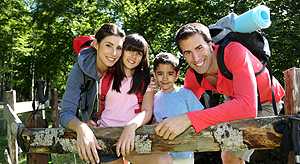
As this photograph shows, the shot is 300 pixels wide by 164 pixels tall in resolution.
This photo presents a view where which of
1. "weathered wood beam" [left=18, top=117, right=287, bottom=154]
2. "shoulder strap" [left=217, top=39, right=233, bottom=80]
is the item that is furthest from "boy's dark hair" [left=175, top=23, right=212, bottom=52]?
"weathered wood beam" [left=18, top=117, right=287, bottom=154]

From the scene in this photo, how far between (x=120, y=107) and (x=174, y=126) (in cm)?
86

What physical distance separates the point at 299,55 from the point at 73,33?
33.0 feet

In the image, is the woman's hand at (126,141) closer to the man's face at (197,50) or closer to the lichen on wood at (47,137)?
the lichen on wood at (47,137)

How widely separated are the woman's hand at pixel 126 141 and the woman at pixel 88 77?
0.47ft

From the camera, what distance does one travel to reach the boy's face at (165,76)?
363cm

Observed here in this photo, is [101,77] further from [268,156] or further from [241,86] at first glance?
[268,156]

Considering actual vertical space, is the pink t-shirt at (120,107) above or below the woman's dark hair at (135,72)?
below

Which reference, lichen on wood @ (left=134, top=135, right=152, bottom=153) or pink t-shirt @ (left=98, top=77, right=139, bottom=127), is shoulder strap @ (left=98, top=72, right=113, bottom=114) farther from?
lichen on wood @ (left=134, top=135, right=152, bottom=153)

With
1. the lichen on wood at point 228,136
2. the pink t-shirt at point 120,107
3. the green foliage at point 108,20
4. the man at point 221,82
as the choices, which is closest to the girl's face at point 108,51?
the pink t-shirt at point 120,107

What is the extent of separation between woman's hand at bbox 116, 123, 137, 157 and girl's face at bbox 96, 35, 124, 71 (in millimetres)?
754

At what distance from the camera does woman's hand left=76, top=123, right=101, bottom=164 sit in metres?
2.35

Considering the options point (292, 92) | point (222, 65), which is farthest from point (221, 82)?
point (292, 92)

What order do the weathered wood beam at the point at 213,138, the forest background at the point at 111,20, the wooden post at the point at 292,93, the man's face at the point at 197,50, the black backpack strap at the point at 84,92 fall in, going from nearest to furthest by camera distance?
the weathered wood beam at the point at 213,138, the wooden post at the point at 292,93, the man's face at the point at 197,50, the black backpack strap at the point at 84,92, the forest background at the point at 111,20

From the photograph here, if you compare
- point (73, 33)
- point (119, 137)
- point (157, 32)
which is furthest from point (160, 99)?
point (73, 33)
